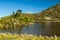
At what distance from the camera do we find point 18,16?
617 feet

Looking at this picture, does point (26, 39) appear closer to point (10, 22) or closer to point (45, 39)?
point (45, 39)

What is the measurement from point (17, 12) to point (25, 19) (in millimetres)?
11205

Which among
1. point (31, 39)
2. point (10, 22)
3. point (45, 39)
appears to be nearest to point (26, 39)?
point (31, 39)

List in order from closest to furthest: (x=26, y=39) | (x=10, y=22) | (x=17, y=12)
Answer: (x=26, y=39) → (x=10, y=22) → (x=17, y=12)

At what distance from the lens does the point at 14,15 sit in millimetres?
193000

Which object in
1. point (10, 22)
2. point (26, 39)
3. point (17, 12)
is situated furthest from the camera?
point (17, 12)

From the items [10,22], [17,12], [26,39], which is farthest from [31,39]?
[17,12]

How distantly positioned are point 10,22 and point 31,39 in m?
115

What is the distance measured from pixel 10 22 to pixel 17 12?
43662 millimetres

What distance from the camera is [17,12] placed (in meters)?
183

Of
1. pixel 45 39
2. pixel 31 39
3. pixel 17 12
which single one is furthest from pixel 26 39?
pixel 17 12

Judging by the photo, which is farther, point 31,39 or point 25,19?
point 25,19

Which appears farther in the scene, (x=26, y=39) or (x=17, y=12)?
(x=17, y=12)

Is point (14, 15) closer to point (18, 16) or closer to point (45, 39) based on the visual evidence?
point (18, 16)
